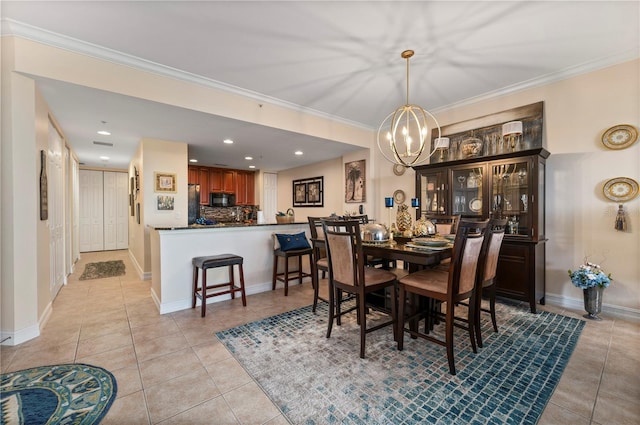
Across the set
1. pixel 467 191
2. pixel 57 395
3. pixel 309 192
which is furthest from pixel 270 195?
pixel 57 395

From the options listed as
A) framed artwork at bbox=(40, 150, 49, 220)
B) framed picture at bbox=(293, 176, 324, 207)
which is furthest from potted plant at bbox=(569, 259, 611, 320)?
framed artwork at bbox=(40, 150, 49, 220)

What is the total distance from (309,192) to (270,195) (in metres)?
1.72

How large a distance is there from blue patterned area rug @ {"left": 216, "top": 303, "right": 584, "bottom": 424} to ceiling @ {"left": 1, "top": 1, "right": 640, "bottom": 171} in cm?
273

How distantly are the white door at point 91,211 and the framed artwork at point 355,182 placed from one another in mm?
6987

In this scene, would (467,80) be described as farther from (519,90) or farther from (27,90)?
(27,90)

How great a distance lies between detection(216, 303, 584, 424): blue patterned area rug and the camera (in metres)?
1.55

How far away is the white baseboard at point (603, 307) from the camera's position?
2.75 meters

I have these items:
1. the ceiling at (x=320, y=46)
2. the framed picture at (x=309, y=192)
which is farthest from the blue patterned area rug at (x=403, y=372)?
the framed picture at (x=309, y=192)

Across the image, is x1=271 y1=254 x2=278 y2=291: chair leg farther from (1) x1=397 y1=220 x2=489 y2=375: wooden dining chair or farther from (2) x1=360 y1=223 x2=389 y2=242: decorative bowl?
(1) x1=397 y1=220 x2=489 y2=375: wooden dining chair

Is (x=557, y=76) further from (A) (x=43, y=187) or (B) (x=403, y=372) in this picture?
(A) (x=43, y=187)

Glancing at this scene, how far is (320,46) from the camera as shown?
2.57 metres

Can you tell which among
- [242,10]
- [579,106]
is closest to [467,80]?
[579,106]

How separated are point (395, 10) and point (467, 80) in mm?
1679

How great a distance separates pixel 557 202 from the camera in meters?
3.17
